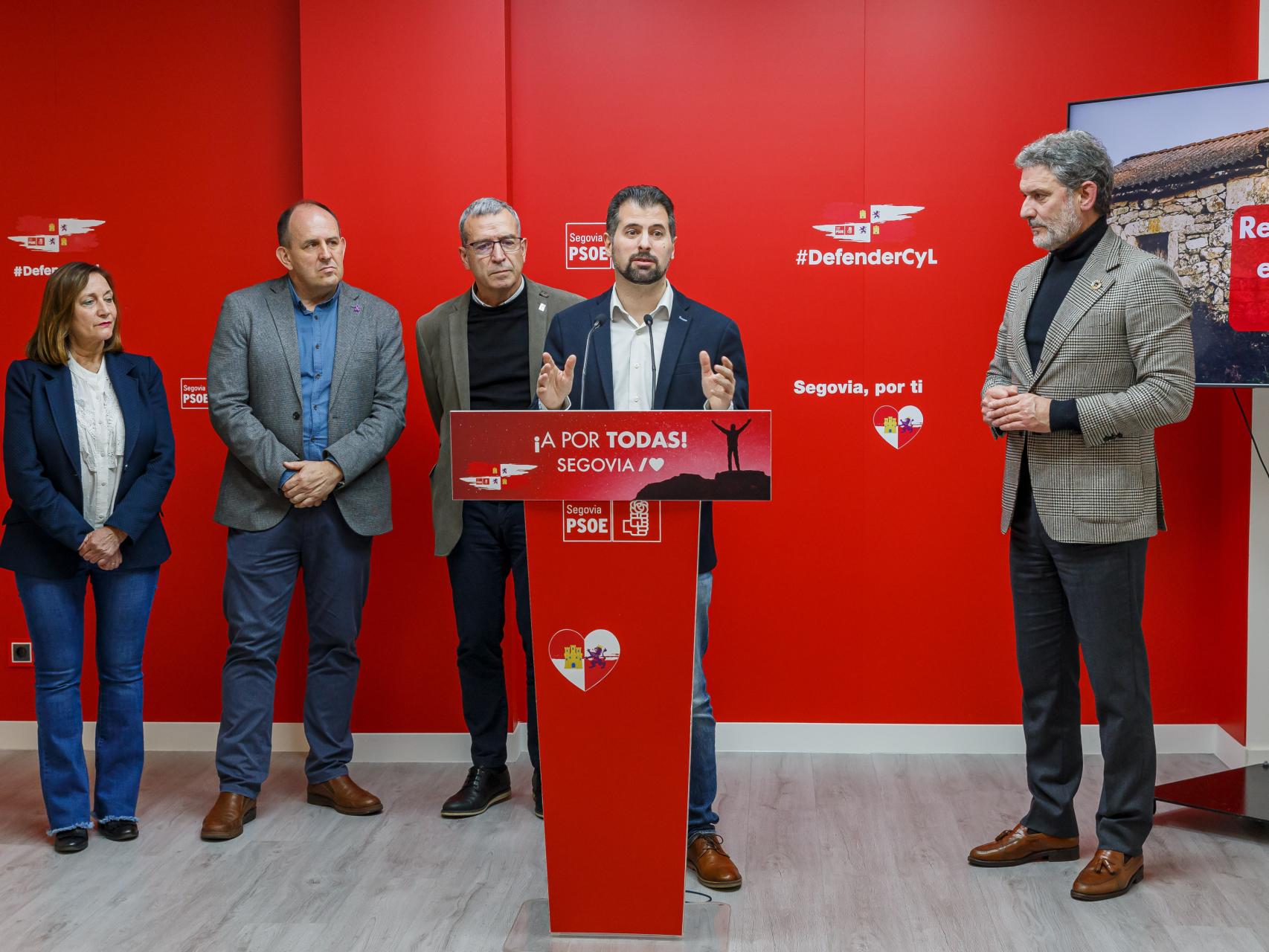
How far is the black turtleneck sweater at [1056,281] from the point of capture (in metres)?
2.97

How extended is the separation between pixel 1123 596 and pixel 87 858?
2.89 meters

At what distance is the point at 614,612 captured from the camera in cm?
247

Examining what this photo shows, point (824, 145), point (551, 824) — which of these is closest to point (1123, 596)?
point (551, 824)

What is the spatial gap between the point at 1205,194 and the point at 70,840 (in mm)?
3796

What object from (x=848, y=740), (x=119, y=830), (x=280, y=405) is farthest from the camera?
(x=848, y=740)

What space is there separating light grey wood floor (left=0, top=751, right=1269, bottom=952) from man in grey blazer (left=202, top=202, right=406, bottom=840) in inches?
11.3

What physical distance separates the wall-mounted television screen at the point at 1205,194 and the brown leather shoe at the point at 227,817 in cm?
314

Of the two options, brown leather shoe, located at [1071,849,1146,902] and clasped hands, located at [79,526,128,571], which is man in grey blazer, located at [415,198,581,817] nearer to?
clasped hands, located at [79,526,128,571]

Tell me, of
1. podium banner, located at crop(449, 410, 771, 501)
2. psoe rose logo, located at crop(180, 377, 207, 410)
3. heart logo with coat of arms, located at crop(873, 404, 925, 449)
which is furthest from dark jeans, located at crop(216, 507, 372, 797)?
heart logo with coat of arms, located at crop(873, 404, 925, 449)

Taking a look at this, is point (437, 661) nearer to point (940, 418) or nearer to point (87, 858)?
point (87, 858)

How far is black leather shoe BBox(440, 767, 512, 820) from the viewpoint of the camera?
3562mm

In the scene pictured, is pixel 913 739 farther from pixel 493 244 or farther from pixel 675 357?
pixel 493 244

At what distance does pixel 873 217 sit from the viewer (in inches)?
160

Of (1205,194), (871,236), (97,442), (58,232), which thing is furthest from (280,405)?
(1205,194)
